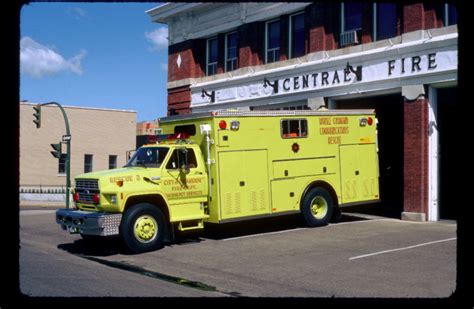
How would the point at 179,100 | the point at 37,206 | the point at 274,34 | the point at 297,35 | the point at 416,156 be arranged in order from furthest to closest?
1. the point at 37,206
2. the point at 179,100
3. the point at 274,34
4. the point at 297,35
5. the point at 416,156

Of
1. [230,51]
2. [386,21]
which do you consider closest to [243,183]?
[386,21]

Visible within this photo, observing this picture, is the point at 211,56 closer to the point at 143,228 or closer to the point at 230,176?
Answer: the point at 230,176

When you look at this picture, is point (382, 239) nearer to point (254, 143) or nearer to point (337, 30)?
point (254, 143)

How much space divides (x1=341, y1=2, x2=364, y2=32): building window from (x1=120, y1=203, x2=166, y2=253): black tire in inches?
381

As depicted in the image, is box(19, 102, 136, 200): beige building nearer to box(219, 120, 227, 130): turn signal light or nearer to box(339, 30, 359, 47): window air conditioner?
box(339, 30, 359, 47): window air conditioner

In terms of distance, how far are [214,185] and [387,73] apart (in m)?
6.96

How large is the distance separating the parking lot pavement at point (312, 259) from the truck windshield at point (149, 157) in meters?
1.99

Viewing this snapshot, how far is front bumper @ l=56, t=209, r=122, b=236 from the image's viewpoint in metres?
11.1

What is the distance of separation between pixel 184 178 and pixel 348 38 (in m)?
8.33

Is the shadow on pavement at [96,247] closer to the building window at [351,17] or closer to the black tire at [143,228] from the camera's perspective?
the black tire at [143,228]

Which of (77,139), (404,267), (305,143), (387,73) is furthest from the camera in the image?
(77,139)

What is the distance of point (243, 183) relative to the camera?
1314 centimetres

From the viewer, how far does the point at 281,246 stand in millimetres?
11922
